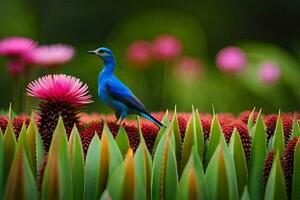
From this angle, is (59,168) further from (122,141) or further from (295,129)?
(295,129)

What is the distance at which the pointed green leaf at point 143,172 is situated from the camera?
5.66ft

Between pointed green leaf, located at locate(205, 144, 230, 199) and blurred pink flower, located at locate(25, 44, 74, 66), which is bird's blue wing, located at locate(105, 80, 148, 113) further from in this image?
blurred pink flower, located at locate(25, 44, 74, 66)

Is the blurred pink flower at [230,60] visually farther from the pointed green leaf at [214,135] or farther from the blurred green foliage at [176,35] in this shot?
the pointed green leaf at [214,135]

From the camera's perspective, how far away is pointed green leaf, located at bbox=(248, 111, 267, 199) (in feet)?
6.66

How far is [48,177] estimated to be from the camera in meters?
1.68

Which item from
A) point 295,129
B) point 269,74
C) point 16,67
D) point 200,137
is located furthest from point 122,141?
point 269,74

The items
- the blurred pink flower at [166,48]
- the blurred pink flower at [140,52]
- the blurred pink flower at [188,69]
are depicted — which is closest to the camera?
the blurred pink flower at [166,48]

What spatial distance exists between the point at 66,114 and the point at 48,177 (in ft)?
1.55

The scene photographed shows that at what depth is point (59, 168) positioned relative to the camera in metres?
1.68

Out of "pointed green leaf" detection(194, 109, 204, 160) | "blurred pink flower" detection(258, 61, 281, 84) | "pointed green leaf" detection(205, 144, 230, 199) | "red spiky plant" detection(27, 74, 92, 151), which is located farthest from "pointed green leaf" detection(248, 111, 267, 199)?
"blurred pink flower" detection(258, 61, 281, 84)

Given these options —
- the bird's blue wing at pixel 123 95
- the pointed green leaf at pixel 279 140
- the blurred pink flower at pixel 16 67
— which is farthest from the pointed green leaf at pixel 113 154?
the blurred pink flower at pixel 16 67

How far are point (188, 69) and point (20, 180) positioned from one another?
5455 millimetres

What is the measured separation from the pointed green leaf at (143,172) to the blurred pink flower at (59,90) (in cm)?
36

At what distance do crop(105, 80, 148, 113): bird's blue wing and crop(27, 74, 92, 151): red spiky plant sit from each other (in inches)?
5.4
